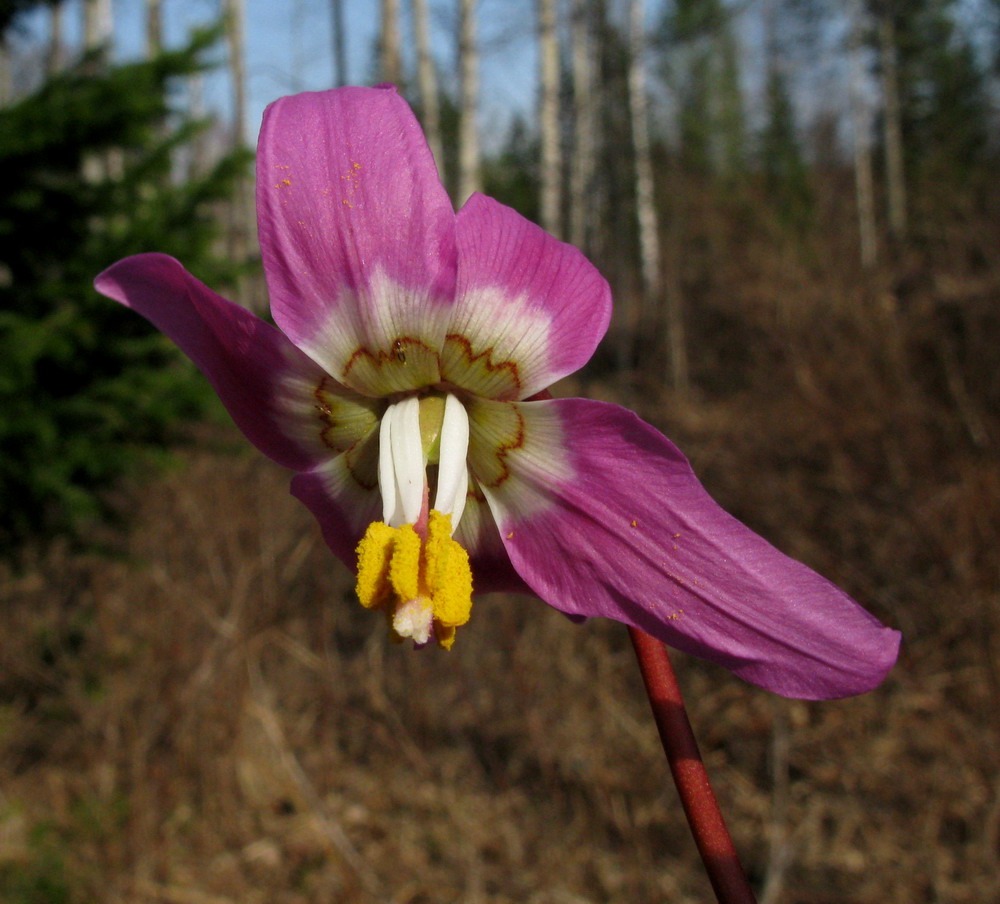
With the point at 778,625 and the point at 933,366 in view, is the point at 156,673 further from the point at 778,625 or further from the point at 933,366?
the point at 933,366

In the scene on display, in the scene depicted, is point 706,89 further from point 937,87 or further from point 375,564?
point 375,564

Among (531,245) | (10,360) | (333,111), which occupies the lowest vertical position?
(10,360)

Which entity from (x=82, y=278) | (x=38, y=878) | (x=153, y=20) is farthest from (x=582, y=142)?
(x=38, y=878)

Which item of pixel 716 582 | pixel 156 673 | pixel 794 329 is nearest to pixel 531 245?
pixel 716 582

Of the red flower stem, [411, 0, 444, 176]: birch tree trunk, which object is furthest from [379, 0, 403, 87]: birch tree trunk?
the red flower stem

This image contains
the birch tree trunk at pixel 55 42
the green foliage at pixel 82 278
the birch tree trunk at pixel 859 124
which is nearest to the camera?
the green foliage at pixel 82 278

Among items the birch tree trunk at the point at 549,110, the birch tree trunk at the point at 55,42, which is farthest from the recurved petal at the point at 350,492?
the birch tree trunk at the point at 55,42

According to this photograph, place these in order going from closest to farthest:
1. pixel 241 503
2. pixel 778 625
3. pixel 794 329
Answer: pixel 778 625 < pixel 241 503 < pixel 794 329

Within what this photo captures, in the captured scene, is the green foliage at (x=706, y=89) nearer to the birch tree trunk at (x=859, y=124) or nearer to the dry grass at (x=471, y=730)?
the birch tree trunk at (x=859, y=124)
